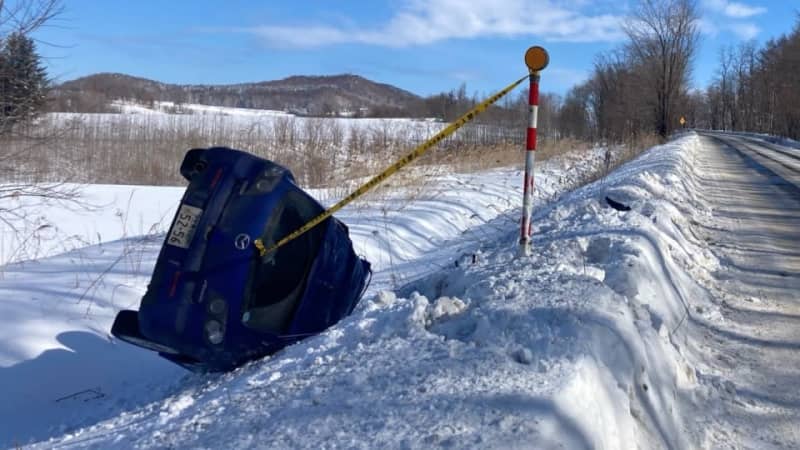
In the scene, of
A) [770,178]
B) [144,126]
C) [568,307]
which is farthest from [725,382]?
[144,126]

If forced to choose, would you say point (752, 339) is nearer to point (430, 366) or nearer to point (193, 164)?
point (430, 366)

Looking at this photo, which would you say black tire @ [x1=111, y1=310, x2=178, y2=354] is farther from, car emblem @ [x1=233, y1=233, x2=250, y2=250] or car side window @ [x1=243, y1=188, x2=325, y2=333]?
car emblem @ [x1=233, y1=233, x2=250, y2=250]

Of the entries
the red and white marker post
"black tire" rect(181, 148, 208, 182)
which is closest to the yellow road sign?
the red and white marker post

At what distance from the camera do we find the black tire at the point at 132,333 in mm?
3496

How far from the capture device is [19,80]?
30.6ft

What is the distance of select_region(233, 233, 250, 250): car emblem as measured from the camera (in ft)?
11.6

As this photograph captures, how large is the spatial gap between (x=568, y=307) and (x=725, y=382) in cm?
114

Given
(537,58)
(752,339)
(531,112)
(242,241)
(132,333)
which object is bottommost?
(752,339)

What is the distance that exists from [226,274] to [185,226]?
13.6 inches

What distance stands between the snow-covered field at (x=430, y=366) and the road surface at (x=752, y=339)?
0.49 feet

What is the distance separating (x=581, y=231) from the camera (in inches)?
244

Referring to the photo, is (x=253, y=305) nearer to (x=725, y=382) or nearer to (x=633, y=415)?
(x=633, y=415)

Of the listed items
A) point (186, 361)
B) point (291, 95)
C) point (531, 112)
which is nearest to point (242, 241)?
point (186, 361)

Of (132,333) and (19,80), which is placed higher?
(19,80)
